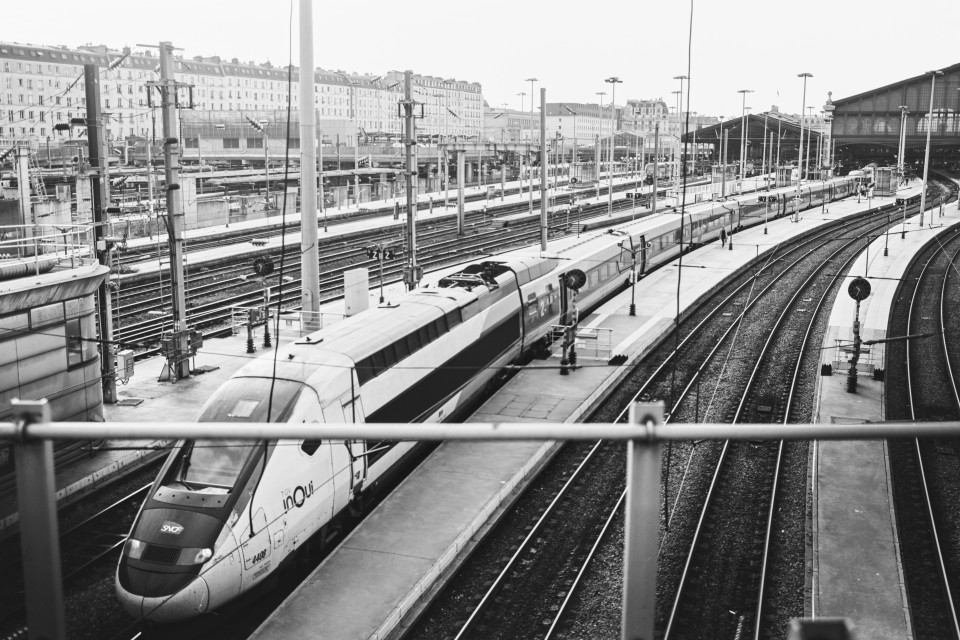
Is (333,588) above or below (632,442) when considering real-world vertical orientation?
below

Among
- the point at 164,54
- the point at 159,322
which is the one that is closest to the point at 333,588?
the point at 164,54

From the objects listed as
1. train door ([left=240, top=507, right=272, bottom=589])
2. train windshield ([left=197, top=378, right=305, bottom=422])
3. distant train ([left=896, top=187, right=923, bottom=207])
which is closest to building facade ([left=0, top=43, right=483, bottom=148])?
distant train ([left=896, top=187, right=923, bottom=207])

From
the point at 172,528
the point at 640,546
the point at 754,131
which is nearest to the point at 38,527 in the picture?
the point at 640,546

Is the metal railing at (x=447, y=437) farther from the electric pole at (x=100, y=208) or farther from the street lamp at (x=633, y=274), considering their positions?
the street lamp at (x=633, y=274)

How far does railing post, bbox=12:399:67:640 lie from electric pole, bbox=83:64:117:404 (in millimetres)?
14805

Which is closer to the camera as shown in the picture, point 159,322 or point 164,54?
point 164,54

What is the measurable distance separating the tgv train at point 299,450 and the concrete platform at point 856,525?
6124mm

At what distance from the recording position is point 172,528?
33.0ft

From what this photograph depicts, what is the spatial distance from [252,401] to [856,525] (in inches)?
351

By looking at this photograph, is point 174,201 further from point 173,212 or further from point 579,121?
point 579,121

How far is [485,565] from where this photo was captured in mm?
12242

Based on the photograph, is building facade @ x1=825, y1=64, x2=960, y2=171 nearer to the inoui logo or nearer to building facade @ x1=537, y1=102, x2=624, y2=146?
building facade @ x1=537, y1=102, x2=624, y2=146

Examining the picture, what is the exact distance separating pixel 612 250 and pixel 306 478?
2192cm

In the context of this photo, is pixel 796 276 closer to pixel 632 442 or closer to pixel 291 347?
pixel 291 347
